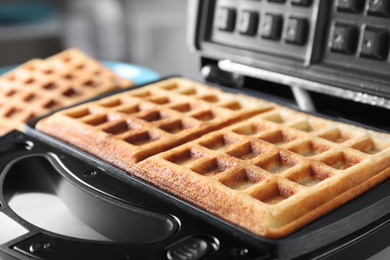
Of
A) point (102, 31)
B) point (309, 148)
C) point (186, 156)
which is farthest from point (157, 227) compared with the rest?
point (102, 31)

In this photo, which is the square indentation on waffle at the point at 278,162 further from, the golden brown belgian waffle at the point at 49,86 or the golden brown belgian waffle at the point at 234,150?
the golden brown belgian waffle at the point at 49,86

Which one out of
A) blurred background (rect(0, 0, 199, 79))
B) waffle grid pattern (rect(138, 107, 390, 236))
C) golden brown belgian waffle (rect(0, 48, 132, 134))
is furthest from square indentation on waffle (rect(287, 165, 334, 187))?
blurred background (rect(0, 0, 199, 79))

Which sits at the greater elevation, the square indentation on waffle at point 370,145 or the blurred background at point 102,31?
the square indentation on waffle at point 370,145

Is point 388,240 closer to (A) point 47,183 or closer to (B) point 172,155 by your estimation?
(B) point 172,155

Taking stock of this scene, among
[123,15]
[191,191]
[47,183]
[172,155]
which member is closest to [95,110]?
[47,183]

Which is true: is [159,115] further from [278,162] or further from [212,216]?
[212,216]

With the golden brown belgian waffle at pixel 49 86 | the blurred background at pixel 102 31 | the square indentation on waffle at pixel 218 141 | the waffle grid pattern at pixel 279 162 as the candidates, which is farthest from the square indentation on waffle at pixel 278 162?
the blurred background at pixel 102 31

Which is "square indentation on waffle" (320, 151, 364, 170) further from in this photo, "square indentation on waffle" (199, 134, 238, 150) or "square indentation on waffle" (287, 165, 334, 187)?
"square indentation on waffle" (199, 134, 238, 150)
